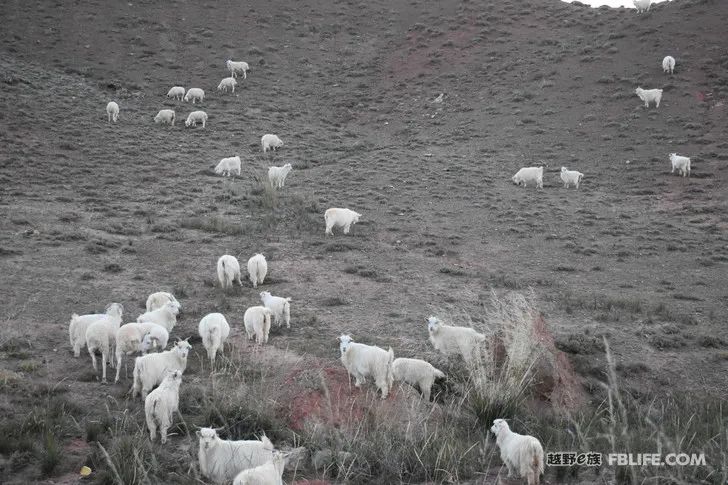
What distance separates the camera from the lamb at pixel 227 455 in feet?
18.4

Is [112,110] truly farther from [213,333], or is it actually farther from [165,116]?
[213,333]

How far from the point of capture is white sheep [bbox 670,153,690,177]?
2644cm

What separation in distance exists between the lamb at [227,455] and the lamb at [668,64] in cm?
3862

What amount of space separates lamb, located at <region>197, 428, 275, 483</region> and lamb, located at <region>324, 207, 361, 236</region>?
13727 mm

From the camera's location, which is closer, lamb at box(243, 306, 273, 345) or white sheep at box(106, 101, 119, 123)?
lamb at box(243, 306, 273, 345)

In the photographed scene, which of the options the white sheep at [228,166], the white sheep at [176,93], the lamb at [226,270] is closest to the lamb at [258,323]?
the lamb at [226,270]

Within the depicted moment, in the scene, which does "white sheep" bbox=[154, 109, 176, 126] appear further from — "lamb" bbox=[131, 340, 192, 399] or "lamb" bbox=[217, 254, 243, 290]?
"lamb" bbox=[131, 340, 192, 399]

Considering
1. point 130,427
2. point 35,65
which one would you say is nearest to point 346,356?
point 130,427

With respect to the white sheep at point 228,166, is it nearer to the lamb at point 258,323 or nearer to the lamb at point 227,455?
the lamb at point 258,323

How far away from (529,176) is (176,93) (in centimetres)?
2358

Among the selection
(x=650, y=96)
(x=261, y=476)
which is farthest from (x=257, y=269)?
(x=650, y=96)

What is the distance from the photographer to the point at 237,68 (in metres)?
42.9

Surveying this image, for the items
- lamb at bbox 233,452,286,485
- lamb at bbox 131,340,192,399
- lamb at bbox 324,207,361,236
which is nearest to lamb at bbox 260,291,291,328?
lamb at bbox 131,340,192,399

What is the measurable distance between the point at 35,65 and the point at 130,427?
38.7m
